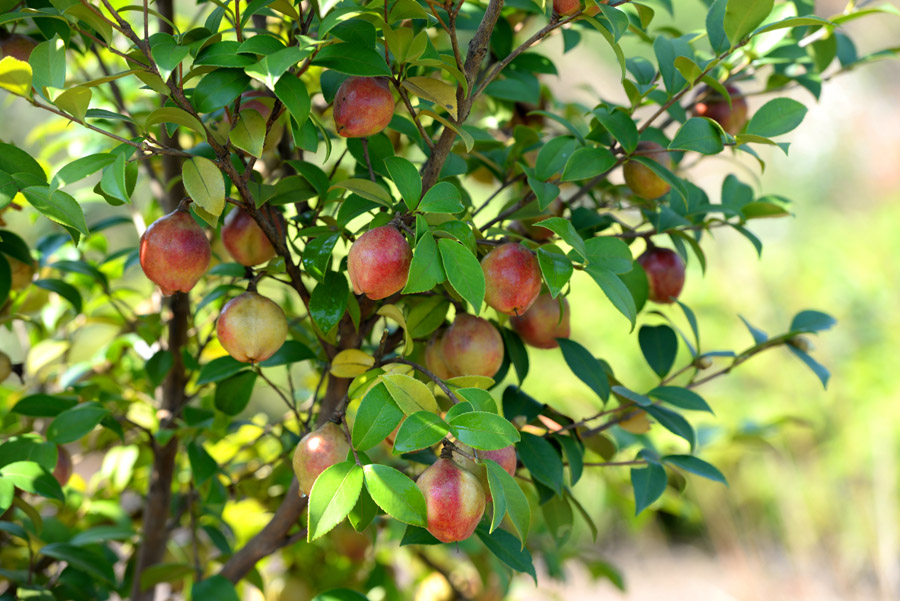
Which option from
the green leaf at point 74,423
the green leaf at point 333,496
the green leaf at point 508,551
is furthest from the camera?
the green leaf at point 74,423

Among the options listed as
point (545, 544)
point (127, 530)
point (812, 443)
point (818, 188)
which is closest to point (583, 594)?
point (812, 443)

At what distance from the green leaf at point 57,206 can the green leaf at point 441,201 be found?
0.60 feet

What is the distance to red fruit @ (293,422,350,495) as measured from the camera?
0.41 meters

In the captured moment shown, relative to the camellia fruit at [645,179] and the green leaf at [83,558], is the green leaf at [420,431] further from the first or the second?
the green leaf at [83,558]

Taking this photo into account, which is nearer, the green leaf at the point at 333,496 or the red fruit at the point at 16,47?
the green leaf at the point at 333,496

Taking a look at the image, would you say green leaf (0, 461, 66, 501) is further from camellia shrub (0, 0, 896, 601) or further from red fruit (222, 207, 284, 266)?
red fruit (222, 207, 284, 266)

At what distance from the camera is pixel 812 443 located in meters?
2.58

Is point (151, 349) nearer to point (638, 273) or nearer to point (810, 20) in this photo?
point (638, 273)

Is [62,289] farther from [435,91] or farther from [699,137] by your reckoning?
[699,137]

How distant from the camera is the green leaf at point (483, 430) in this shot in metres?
0.35

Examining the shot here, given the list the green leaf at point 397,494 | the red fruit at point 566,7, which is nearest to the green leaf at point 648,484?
the green leaf at point 397,494

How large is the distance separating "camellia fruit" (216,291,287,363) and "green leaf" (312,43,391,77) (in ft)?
0.49

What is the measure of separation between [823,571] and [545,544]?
5.88 ft

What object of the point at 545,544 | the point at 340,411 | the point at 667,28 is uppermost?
the point at 667,28
